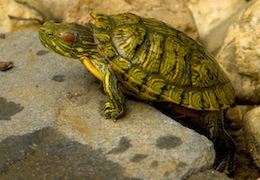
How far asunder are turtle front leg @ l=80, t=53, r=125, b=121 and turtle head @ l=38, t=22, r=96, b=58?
16 centimetres

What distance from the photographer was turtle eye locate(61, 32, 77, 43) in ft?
13.3

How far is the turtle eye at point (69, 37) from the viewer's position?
4.05 m

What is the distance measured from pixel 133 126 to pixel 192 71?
27.3 inches

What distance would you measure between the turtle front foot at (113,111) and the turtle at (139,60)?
0.01 meters

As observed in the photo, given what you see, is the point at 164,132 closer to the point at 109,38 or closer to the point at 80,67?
the point at 109,38

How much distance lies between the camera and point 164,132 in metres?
3.75

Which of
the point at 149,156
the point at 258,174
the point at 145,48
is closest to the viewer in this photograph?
the point at 149,156

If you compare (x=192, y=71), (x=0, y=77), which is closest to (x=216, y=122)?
(x=192, y=71)

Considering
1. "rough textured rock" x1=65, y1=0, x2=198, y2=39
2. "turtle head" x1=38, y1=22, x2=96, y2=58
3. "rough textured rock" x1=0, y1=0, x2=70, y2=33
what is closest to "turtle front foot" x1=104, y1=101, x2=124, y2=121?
"turtle head" x1=38, y1=22, x2=96, y2=58

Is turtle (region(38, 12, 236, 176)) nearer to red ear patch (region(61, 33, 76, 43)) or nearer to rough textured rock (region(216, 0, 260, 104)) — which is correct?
red ear patch (region(61, 33, 76, 43))

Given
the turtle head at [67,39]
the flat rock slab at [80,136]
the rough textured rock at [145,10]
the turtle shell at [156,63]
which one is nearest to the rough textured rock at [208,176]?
the flat rock slab at [80,136]

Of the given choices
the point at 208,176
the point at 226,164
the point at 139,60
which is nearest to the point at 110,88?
the point at 139,60

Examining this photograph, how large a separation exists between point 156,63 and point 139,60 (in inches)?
5.4

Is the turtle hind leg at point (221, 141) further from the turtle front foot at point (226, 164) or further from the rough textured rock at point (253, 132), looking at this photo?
the rough textured rock at point (253, 132)
